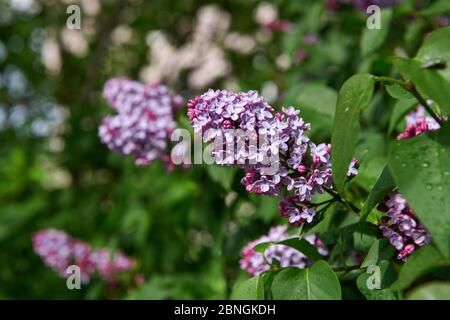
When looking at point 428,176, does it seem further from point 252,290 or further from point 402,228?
point 252,290

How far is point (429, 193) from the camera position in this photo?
36.7 inches

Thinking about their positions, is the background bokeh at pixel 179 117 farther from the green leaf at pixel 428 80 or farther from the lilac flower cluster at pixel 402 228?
the green leaf at pixel 428 80

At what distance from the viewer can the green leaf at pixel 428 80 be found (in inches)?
37.3

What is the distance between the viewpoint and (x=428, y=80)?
97 centimetres

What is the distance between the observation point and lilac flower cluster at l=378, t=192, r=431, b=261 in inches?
43.5

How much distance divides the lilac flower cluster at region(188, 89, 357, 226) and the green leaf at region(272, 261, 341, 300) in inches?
4.6

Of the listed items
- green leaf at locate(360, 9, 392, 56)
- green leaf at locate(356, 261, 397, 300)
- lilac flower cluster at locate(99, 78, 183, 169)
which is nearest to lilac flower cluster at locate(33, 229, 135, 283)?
lilac flower cluster at locate(99, 78, 183, 169)

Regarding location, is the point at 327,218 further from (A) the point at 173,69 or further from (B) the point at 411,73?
(A) the point at 173,69

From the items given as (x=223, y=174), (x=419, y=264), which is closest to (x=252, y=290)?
(x=419, y=264)

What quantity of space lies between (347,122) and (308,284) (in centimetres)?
28

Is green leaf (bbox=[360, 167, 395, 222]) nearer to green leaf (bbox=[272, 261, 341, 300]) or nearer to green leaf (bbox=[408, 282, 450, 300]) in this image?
green leaf (bbox=[272, 261, 341, 300])

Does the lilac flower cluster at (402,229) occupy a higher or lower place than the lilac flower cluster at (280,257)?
lower

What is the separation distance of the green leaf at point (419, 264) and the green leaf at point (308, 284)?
6.3 inches

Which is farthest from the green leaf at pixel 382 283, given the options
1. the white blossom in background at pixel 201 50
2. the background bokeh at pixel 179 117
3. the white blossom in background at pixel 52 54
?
the white blossom in background at pixel 52 54
